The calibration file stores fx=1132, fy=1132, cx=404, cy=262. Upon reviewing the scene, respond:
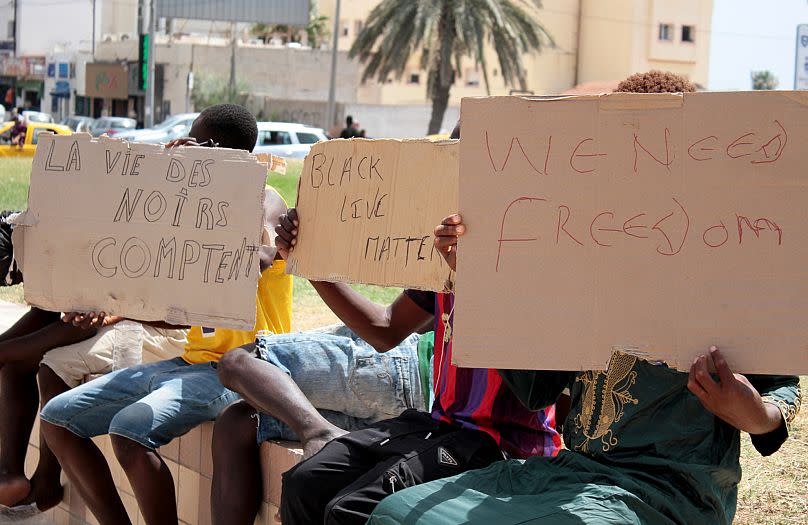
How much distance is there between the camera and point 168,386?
3816mm

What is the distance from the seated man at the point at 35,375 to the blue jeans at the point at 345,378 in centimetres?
109

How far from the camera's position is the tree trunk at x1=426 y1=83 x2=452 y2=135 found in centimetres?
3050

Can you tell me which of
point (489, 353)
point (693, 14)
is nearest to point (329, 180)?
point (489, 353)

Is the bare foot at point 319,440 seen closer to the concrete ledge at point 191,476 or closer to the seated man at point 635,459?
the concrete ledge at point 191,476

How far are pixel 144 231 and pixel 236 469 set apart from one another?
2.80 ft

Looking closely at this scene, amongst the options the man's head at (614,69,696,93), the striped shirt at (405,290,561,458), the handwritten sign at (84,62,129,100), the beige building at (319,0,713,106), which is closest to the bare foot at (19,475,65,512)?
the striped shirt at (405,290,561,458)

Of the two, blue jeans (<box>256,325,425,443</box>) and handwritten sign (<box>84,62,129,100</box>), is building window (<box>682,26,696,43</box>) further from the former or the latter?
blue jeans (<box>256,325,425,443</box>)

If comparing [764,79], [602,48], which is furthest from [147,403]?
[764,79]

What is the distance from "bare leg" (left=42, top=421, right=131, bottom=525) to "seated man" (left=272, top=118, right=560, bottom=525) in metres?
1.18

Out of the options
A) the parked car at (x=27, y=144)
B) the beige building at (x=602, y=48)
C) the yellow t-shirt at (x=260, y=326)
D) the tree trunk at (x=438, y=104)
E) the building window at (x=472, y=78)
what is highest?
the beige building at (x=602, y=48)

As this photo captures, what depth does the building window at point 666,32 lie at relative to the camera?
159ft

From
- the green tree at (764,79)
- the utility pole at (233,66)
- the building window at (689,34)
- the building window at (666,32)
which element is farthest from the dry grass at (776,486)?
the green tree at (764,79)

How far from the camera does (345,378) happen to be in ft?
12.0

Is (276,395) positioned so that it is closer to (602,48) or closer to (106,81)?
(106,81)
